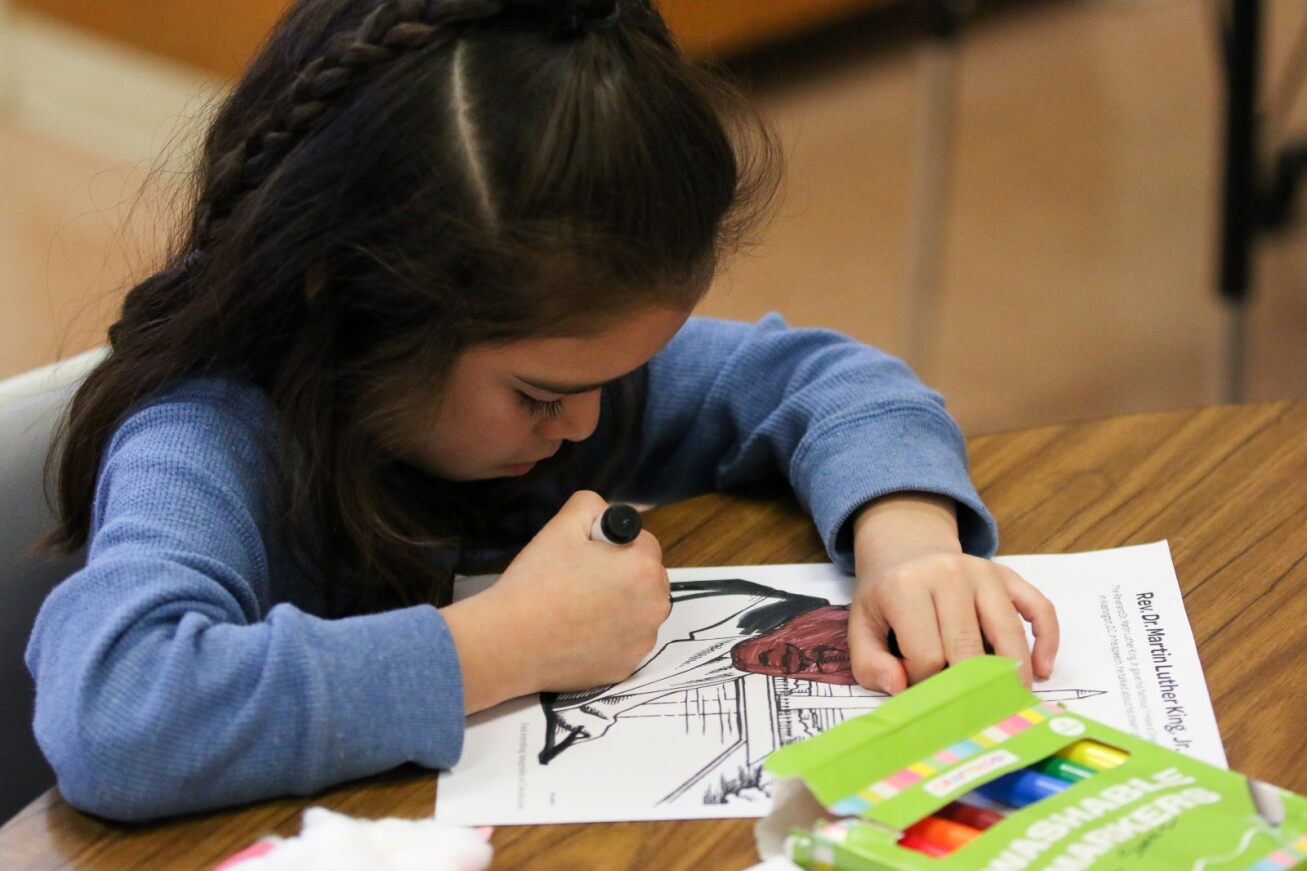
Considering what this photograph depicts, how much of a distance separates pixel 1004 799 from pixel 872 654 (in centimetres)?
14

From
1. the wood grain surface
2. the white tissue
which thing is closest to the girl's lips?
the white tissue

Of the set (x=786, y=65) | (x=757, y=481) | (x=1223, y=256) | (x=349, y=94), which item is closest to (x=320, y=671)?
(x=349, y=94)

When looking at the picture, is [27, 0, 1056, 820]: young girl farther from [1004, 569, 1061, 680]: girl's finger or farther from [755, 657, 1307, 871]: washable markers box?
[755, 657, 1307, 871]: washable markers box

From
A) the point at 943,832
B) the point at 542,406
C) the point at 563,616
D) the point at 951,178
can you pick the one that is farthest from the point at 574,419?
the point at 951,178

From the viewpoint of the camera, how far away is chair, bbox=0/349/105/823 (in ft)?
2.92

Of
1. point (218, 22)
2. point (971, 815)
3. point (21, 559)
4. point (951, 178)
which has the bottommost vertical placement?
point (951, 178)

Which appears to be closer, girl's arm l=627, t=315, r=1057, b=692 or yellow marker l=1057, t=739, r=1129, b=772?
yellow marker l=1057, t=739, r=1129, b=772

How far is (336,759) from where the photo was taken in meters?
0.67

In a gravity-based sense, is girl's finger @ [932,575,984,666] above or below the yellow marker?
below

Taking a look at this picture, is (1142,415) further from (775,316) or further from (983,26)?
(983,26)

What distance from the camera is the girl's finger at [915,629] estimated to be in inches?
29.6

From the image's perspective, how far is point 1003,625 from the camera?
76 centimetres

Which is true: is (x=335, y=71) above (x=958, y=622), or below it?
above

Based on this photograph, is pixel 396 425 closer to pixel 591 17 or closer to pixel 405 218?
pixel 405 218
